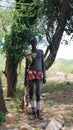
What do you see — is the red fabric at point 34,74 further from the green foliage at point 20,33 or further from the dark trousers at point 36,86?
the green foliage at point 20,33

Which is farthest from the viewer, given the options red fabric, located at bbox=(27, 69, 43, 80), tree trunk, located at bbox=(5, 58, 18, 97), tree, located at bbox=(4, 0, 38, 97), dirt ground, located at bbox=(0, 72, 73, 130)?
tree trunk, located at bbox=(5, 58, 18, 97)

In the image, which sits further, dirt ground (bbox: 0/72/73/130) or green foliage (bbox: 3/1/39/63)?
green foliage (bbox: 3/1/39/63)

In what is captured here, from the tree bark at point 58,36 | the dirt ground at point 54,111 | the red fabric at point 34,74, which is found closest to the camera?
the dirt ground at point 54,111

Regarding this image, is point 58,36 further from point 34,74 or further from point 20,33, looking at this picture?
point 34,74

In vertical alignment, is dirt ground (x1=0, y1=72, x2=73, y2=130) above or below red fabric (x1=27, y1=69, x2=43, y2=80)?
below

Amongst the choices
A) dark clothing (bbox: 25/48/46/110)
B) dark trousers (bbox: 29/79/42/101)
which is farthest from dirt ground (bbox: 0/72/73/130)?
dark trousers (bbox: 29/79/42/101)

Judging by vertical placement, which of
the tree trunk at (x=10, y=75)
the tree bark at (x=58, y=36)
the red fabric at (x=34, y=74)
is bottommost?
the tree trunk at (x=10, y=75)

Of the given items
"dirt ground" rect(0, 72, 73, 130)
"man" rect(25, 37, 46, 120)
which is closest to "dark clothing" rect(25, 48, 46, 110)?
"man" rect(25, 37, 46, 120)

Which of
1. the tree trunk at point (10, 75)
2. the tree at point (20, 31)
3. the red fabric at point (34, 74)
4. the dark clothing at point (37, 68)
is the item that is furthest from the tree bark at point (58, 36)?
the red fabric at point (34, 74)

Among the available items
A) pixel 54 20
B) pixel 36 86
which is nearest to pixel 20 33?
pixel 54 20

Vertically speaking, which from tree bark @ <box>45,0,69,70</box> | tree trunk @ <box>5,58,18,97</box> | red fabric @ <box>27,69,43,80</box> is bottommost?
tree trunk @ <box>5,58,18,97</box>

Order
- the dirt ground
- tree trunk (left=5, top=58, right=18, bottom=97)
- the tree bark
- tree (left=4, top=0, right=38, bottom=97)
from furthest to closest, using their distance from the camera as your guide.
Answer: tree trunk (left=5, top=58, right=18, bottom=97)
the tree bark
tree (left=4, top=0, right=38, bottom=97)
the dirt ground

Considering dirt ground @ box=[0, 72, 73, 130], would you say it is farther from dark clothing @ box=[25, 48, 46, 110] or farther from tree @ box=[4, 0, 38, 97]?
tree @ box=[4, 0, 38, 97]

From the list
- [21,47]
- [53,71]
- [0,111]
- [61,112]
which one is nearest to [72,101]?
[61,112]
